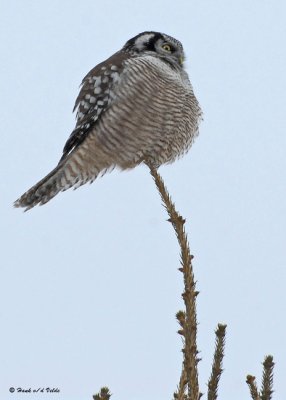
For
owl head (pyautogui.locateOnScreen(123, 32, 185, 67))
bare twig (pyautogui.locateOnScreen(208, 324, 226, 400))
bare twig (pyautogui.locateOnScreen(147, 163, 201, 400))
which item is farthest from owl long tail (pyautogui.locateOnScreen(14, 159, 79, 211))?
bare twig (pyautogui.locateOnScreen(208, 324, 226, 400))

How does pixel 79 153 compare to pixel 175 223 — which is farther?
pixel 79 153

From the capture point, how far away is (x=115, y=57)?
20.3 ft

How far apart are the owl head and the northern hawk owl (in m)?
0.40

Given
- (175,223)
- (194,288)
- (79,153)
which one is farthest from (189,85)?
(194,288)

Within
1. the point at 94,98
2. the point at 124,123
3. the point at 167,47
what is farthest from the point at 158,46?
the point at 124,123

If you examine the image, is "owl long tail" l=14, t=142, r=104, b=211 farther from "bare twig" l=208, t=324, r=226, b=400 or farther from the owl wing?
"bare twig" l=208, t=324, r=226, b=400

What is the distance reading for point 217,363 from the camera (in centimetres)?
246

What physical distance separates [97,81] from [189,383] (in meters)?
4.05

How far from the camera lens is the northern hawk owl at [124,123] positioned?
5719 millimetres

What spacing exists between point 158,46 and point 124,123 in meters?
1.20

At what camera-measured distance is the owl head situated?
6.45 m

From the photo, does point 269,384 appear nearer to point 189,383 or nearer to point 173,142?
point 189,383

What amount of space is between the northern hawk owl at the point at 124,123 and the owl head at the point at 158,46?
1.32 ft

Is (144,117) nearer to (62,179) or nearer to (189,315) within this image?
(62,179)
